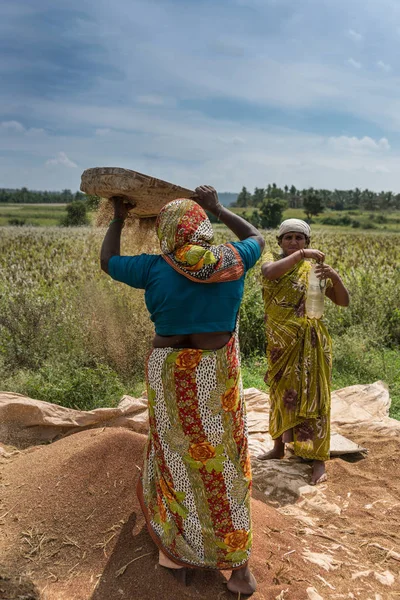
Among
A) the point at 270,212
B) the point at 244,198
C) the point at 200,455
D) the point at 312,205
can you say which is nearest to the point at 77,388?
the point at 200,455

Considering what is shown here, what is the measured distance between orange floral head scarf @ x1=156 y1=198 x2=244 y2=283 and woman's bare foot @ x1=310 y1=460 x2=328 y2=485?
2.22 meters

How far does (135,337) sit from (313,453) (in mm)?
2856

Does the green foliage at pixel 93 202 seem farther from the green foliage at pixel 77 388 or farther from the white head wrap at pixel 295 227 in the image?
the green foliage at pixel 77 388

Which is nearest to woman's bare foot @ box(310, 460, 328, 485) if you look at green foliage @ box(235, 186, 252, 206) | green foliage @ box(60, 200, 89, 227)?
green foliage @ box(60, 200, 89, 227)

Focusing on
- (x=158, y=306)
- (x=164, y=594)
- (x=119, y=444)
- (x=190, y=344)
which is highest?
(x=158, y=306)

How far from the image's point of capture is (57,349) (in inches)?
230

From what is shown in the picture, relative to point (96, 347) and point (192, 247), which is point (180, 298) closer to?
point (192, 247)

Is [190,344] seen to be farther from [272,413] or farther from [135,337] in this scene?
[135,337]

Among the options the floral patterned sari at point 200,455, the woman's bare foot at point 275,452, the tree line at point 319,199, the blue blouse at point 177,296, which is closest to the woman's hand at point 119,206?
the blue blouse at point 177,296

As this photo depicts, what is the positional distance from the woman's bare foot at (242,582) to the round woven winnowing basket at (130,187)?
1.72m

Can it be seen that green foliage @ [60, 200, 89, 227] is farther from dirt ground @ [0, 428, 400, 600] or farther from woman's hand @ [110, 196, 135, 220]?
dirt ground @ [0, 428, 400, 600]

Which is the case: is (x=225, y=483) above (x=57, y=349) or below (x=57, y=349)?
above

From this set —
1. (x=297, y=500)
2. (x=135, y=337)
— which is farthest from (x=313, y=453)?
(x=135, y=337)

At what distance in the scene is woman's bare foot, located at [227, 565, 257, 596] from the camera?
227 cm
